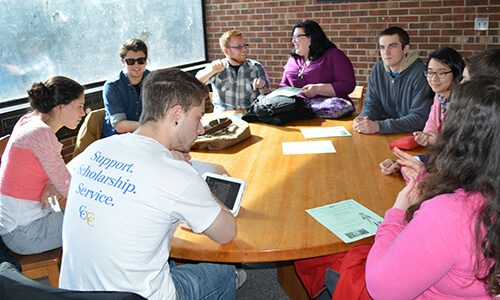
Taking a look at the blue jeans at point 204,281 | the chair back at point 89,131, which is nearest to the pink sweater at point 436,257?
the blue jeans at point 204,281

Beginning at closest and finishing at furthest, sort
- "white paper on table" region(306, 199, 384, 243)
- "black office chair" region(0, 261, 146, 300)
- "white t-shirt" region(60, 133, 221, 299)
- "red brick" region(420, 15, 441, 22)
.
→ "black office chair" region(0, 261, 146, 300)
"white t-shirt" region(60, 133, 221, 299)
"white paper on table" region(306, 199, 384, 243)
"red brick" region(420, 15, 441, 22)

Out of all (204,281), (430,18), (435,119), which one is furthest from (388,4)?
(204,281)

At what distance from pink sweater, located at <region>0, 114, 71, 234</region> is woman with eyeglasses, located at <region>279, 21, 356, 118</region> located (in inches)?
75.3

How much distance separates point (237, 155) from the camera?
88.7 inches

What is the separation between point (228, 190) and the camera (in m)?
1.66

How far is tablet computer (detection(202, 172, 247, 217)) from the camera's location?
160cm

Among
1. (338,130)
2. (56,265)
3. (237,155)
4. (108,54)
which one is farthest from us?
(108,54)

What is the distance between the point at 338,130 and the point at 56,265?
182 centimetres

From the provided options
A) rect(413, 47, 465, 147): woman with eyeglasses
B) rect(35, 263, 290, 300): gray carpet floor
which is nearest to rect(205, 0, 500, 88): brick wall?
rect(413, 47, 465, 147): woman with eyeglasses

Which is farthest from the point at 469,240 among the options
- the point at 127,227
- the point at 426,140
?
the point at 426,140

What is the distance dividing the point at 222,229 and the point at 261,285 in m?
1.23

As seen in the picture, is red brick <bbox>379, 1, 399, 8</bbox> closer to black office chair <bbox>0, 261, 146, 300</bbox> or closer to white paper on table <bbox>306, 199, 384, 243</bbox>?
white paper on table <bbox>306, 199, 384, 243</bbox>

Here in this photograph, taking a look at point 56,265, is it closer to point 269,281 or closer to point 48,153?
point 48,153

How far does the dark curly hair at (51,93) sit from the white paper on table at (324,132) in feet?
4.59
